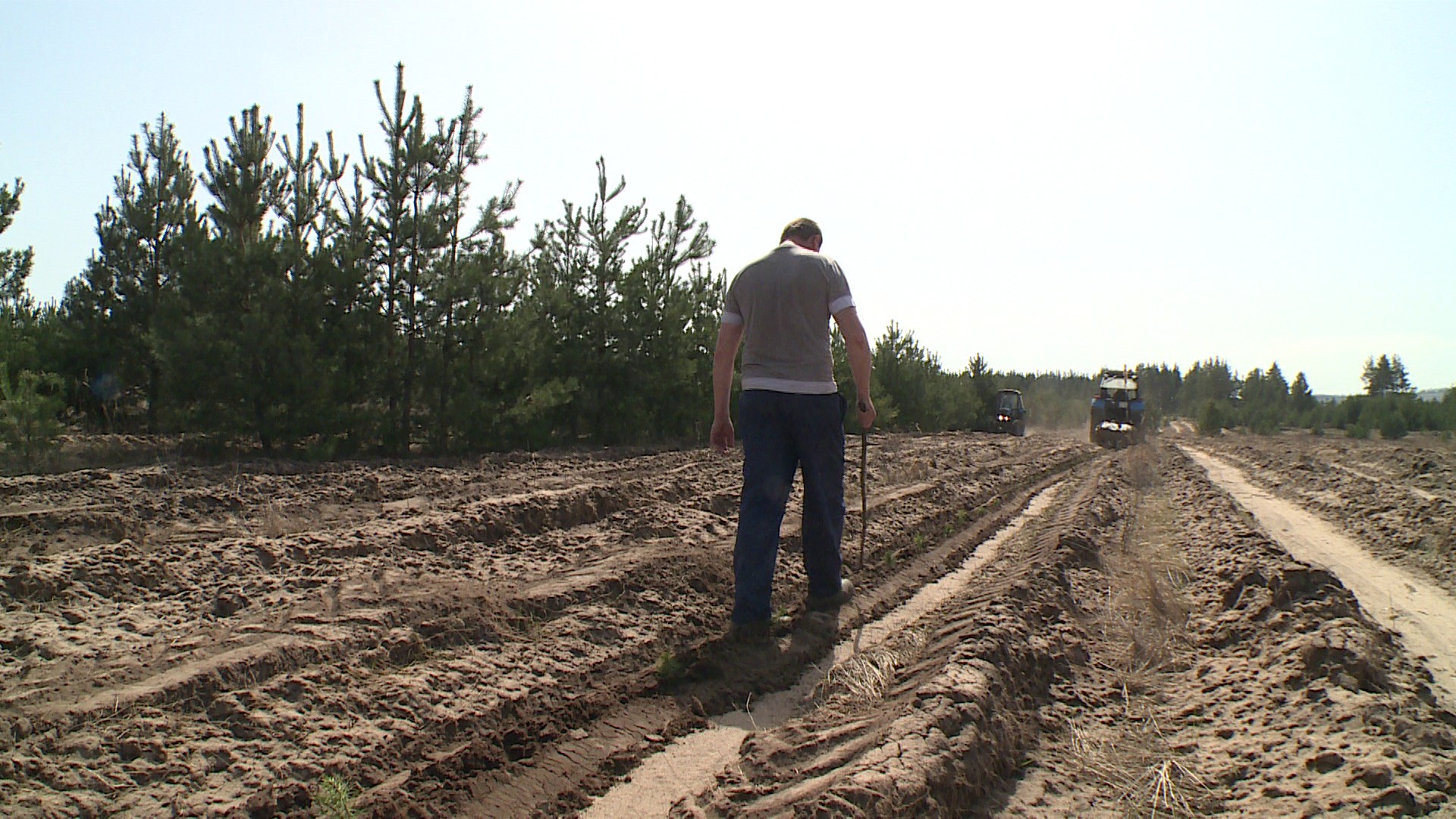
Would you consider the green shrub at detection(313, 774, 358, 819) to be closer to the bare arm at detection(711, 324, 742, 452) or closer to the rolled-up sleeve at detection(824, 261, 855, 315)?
the bare arm at detection(711, 324, 742, 452)

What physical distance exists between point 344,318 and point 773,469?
8.60 m

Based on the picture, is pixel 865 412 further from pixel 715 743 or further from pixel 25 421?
pixel 25 421

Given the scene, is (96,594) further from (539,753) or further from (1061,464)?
(1061,464)

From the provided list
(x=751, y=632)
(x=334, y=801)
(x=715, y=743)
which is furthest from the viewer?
(x=751, y=632)

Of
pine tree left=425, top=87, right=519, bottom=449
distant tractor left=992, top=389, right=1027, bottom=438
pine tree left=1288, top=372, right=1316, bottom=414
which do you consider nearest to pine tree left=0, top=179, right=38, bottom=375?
pine tree left=425, top=87, right=519, bottom=449

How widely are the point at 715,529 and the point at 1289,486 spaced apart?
1223 cm

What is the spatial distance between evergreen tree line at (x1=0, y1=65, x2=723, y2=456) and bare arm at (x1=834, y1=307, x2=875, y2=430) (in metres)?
7.96

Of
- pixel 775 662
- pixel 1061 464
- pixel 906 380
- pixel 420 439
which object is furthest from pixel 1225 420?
pixel 775 662

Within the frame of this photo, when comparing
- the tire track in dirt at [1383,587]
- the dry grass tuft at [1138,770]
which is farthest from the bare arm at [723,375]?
the tire track in dirt at [1383,587]

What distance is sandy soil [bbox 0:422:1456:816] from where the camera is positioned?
2.64 meters

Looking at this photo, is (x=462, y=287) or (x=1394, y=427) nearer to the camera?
(x=462, y=287)

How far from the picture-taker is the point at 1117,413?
99.1 ft

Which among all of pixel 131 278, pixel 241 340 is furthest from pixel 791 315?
pixel 131 278

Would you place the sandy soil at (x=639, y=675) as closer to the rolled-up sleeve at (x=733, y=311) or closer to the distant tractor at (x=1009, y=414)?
the rolled-up sleeve at (x=733, y=311)
